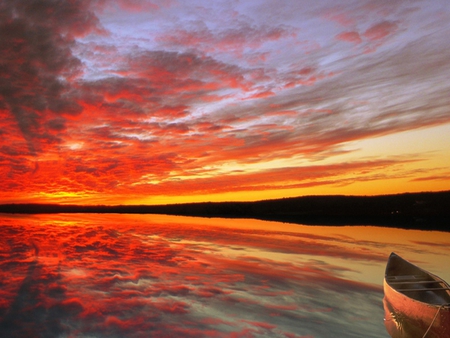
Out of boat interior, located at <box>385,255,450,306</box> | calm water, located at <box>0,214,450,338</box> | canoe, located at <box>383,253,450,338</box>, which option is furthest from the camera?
boat interior, located at <box>385,255,450,306</box>

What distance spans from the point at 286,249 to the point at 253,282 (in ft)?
34.4

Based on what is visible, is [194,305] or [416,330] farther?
[194,305]

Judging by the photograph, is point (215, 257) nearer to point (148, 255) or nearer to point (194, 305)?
point (148, 255)

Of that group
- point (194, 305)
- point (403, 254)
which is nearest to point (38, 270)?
point (194, 305)

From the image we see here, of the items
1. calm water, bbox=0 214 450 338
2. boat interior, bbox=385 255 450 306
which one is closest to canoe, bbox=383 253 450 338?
boat interior, bbox=385 255 450 306

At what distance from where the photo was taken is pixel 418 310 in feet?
28.2

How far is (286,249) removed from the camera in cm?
2409

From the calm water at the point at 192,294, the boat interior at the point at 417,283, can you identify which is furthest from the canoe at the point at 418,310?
the calm water at the point at 192,294

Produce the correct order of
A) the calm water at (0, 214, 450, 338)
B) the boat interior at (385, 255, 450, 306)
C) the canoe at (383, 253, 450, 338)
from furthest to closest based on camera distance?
the boat interior at (385, 255, 450, 306), the calm water at (0, 214, 450, 338), the canoe at (383, 253, 450, 338)

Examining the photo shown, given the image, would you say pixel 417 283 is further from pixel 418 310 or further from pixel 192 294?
pixel 192 294

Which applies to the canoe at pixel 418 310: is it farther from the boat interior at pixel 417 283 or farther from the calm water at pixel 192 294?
the calm water at pixel 192 294

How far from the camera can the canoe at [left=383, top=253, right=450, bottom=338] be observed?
26.3ft

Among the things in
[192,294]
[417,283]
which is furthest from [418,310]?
[192,294]

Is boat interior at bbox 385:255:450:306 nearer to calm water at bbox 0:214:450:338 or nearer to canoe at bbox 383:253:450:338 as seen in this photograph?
canoe at bbox 383:253:450:338
